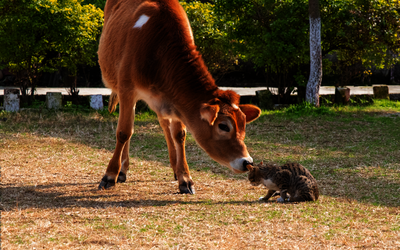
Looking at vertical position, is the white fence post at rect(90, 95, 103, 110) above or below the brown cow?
below

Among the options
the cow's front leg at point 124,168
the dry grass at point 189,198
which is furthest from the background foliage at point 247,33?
the cow's front leg at point 124,168

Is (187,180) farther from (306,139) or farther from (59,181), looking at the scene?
(306,139)

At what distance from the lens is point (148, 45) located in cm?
483

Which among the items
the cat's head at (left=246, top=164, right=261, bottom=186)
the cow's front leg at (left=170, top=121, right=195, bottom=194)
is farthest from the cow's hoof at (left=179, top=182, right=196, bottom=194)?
the cat's head at (left=246, top=164, right=261, bottom=186)

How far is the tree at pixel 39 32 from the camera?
10.9 meters

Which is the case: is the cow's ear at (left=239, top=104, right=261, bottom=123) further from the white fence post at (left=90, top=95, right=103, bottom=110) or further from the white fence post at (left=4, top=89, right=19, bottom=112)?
the white fence post at (left=4, top=89, right=19, bottom=112)

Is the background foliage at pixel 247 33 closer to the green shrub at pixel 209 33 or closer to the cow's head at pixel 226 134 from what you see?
the green shrub at pixel 209 33

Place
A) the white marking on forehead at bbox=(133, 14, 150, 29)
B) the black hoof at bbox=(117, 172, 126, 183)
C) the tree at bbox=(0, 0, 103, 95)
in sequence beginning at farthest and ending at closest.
Result: 1. the tree at bbox=(0, 0, 103, 95)
2. the black hoof at bbox=(117, 172, 126, 183)
3. the white marking on forehead at bbox=(133, 14, 150, 29)

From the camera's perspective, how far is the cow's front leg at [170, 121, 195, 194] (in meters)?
5.10

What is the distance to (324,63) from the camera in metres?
13.3

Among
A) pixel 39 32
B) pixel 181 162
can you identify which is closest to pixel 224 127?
pixel 181 162

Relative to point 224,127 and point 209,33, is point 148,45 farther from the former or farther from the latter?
point 209,33

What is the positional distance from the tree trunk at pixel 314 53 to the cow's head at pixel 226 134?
760 cm

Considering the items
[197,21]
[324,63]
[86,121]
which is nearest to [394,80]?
[324,63]
